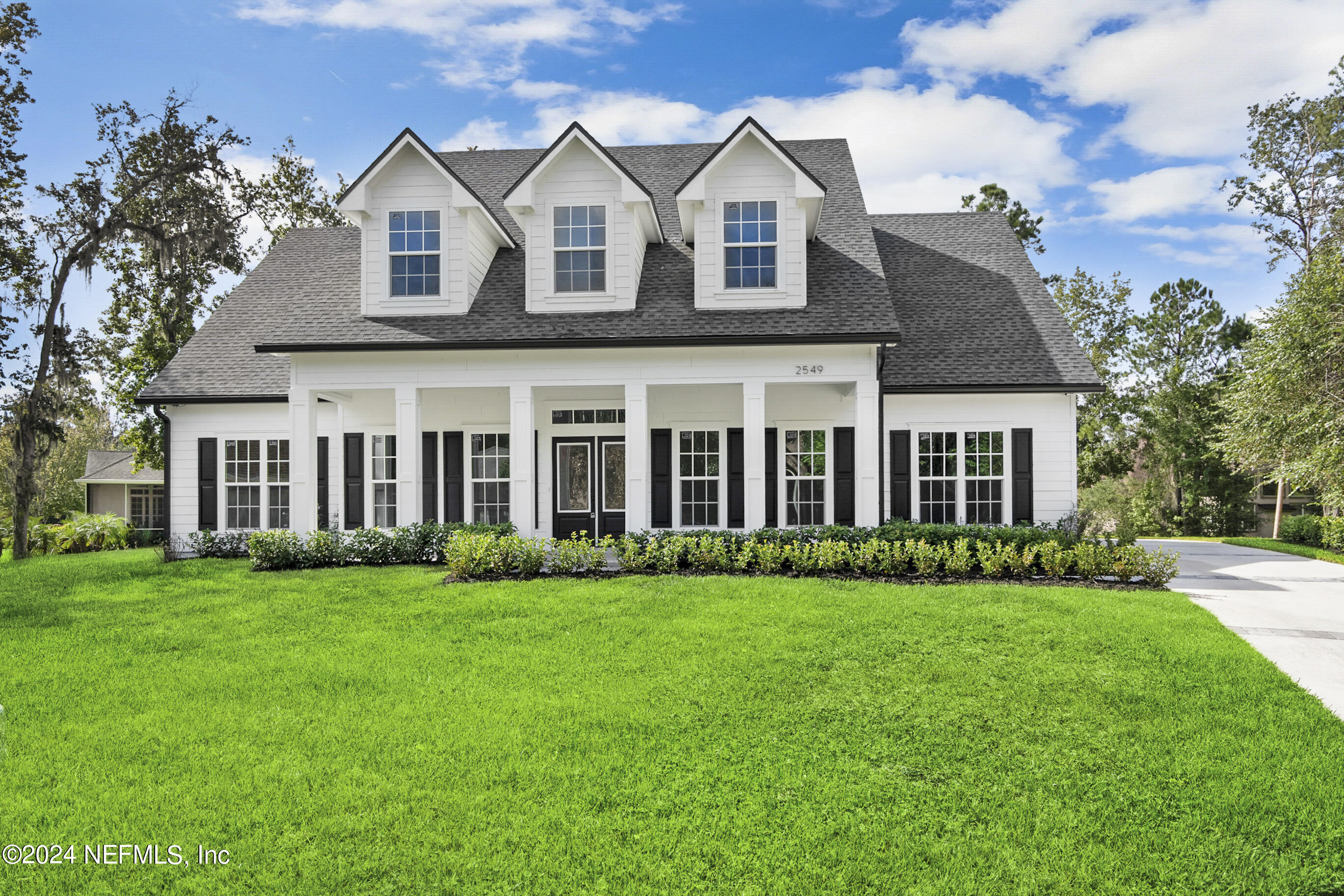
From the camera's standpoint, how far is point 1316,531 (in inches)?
765

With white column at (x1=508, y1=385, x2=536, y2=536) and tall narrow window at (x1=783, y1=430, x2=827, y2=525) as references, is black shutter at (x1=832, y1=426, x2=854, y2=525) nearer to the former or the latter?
tall narrow window at (x1=783, y1=430, x2=827, y2=525)

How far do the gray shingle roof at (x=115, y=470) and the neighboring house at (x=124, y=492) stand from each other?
2 cm

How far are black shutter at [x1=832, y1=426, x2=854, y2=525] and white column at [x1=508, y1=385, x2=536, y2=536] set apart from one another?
18.5 ft

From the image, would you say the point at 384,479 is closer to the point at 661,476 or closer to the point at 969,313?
the point at 661,476

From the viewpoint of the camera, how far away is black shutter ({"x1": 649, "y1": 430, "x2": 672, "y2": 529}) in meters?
14.6

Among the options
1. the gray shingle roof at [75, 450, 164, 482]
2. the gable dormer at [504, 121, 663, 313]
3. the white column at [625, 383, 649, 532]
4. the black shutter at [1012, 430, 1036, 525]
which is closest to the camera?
the white column at [625, 383, 649, 532]

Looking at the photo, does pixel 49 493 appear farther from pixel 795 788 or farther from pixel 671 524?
pixel 795 788

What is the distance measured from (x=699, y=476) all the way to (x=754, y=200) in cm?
531

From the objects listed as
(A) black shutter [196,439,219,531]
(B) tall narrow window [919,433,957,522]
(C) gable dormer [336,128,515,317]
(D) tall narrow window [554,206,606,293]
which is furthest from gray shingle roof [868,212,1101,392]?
(A) black shutter [196,439,219,531]

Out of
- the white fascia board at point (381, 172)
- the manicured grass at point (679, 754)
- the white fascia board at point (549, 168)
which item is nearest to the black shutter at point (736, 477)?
the white fascia board at point (549, 168)

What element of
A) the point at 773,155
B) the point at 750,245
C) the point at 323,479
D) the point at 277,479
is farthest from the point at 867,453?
the point at 277,479

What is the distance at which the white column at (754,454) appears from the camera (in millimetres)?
12586

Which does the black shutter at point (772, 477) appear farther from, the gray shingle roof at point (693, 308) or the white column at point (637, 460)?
the white column at point (637, 460)

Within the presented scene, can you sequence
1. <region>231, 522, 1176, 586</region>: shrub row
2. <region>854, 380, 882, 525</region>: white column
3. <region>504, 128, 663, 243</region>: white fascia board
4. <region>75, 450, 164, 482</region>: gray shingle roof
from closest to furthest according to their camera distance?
1. <region>231, 522, 1176, 586</region>: shrub row
2. <region>854, 380, 882, 525</region>: white column
3. <region>504, 128, 663, 243</region>: white fascia board
4. <region>75, 450, 164, 482</region>: gray shingle roof
